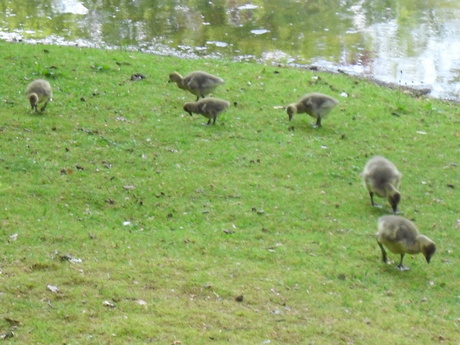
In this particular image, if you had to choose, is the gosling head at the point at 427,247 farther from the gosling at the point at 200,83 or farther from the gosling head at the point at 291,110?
the gosling at the point at 200,83

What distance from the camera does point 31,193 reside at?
11.7 metres

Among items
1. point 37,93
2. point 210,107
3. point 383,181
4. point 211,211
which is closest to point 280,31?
point 210,107

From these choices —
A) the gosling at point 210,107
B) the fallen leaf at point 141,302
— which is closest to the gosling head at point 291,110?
the gosling at point 210,107

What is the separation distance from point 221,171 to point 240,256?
357 cm

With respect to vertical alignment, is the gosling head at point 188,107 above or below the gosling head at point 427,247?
below

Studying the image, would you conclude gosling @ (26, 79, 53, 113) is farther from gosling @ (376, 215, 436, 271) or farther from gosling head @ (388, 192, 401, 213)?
gosling @ (376, 215, 436, 271)

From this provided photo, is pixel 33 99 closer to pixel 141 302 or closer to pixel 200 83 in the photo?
pixel 200 83

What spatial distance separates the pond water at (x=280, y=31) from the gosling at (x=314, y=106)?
552 cm

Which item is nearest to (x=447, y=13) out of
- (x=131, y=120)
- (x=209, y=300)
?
(x=131, y=120)

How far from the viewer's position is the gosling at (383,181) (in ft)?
40.5

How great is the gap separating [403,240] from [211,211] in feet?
10.4

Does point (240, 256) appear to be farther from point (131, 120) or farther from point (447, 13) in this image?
point (447, 13)

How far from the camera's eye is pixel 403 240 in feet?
33.4

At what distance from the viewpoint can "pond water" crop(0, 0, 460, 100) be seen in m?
23.2
